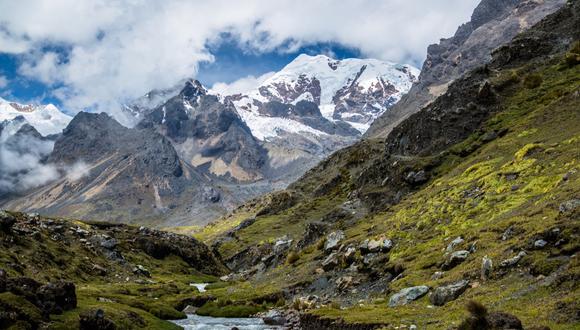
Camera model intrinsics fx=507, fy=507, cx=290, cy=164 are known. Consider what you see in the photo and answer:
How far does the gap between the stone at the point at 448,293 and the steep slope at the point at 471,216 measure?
11 centimetres

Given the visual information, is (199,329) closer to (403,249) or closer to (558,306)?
(403,249)

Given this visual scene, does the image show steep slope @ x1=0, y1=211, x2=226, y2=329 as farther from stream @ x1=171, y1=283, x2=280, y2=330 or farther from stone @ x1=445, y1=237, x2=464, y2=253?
stone @ x1=445, y1=237, x2=464, y2=253

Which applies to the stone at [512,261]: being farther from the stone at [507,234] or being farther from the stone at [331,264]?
the stone at [331,264]

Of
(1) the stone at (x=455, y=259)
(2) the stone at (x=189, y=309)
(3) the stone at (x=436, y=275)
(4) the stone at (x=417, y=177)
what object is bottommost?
(2) the stone at (x=189, y=309)

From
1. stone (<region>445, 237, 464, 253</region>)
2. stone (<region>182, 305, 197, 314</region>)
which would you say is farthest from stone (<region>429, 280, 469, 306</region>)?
stone (<region>182, 305, 197, 314</region>)

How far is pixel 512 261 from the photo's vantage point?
4116cm

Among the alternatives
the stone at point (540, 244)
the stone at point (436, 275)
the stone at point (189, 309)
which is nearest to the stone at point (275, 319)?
the stone at point (436, 275)

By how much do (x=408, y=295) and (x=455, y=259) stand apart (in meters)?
6.63

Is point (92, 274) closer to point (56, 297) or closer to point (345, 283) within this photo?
point (345, 283)

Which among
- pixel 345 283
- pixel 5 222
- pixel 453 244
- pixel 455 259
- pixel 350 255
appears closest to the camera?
pixel 455 259

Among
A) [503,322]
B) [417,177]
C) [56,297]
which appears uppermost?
[56,297]

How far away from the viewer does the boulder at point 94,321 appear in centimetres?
4272

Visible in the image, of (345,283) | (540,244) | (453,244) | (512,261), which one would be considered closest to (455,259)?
(453,244)

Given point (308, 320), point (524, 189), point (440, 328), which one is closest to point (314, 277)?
point (308, 320)
